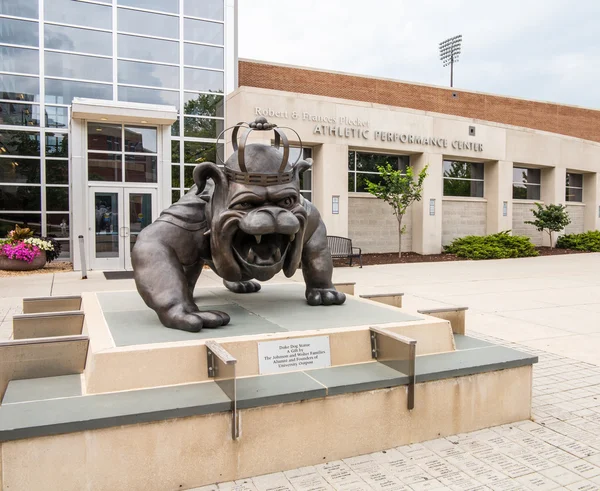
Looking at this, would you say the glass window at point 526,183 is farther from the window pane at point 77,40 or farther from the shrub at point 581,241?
the window pane at point 77,40

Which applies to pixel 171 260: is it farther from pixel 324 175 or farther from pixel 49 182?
pixel 49 182

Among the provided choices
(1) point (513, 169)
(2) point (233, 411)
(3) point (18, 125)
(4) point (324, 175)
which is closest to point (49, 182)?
(3) point (18, 125)

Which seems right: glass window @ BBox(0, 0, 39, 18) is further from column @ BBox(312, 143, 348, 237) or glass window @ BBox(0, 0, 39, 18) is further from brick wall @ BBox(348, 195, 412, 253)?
brick wall @ BBox(348, 195, 412, 253)

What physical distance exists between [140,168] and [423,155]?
1036cm

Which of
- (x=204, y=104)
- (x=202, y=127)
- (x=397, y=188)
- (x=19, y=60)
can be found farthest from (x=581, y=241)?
(x=19, y=60)

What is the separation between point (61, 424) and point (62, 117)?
17.3 m

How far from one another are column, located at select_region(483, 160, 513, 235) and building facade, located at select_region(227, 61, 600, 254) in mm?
42

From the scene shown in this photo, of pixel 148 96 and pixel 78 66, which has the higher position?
pixel 78 66

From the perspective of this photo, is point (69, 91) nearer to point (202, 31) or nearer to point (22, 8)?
point (22, 8)

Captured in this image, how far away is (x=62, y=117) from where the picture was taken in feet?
58.2

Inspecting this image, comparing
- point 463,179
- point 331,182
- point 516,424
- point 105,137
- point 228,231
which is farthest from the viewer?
point 463,179

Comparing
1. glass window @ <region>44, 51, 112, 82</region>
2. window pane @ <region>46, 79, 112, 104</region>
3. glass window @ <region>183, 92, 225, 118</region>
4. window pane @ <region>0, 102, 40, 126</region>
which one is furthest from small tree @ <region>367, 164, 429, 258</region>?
window pane @ <region>0, 102, 40, 126</region>

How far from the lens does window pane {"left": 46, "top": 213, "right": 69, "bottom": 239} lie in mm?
17781

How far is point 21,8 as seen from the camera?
57.0 ft
